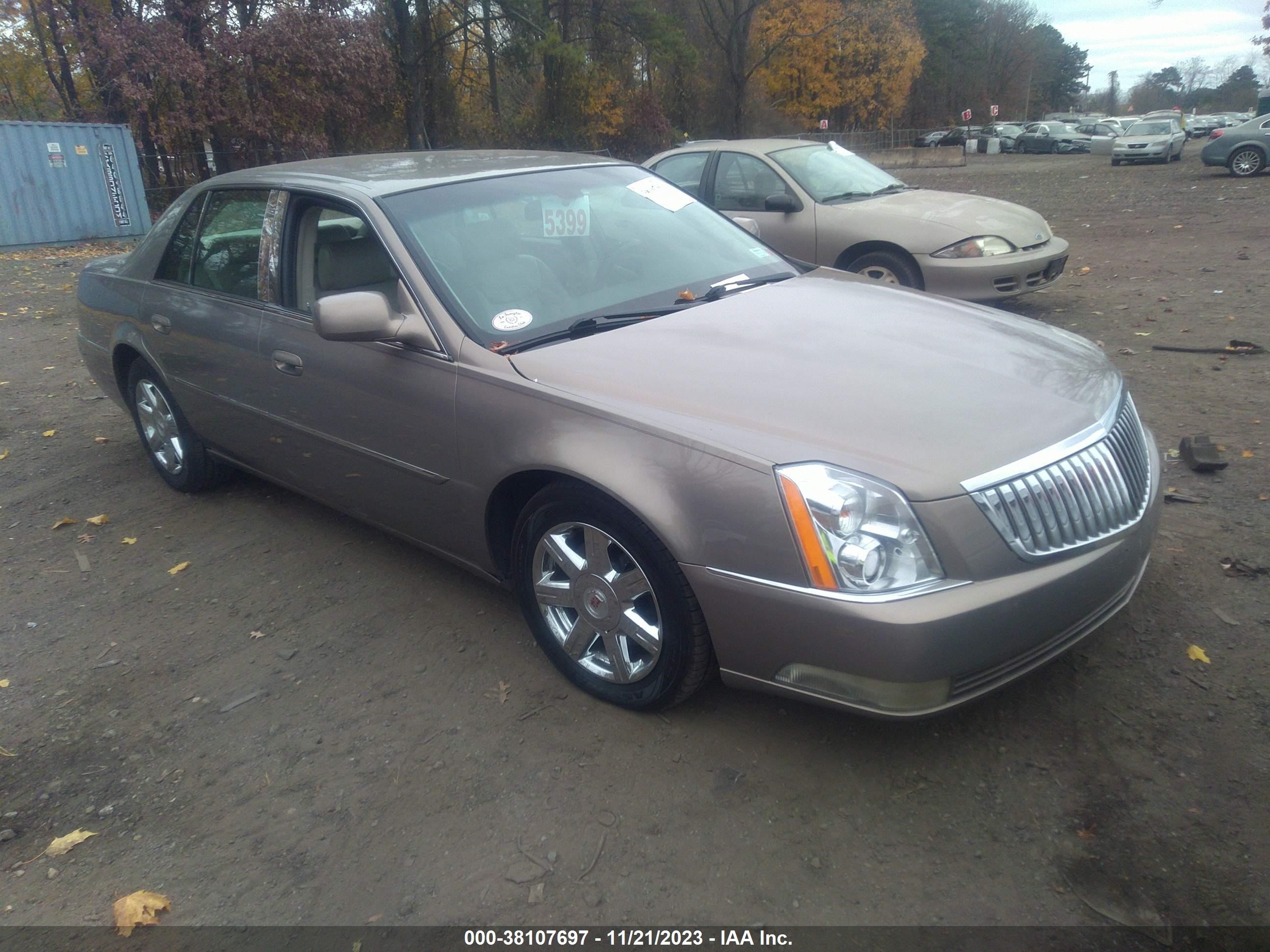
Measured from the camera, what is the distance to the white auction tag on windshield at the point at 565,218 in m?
3.81

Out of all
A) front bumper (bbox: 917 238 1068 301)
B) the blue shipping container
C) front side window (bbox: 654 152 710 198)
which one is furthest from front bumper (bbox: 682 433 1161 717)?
the blue shipping container

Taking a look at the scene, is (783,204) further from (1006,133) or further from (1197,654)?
(1006,133)

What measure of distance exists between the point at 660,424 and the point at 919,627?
90cm

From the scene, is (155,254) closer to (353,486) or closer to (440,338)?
(353,486)

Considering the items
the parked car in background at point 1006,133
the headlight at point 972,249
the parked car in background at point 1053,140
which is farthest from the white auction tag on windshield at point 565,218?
the parked car in background at point 1006,133

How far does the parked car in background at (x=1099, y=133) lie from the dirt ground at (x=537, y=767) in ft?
147

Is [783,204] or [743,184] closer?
[783,204]

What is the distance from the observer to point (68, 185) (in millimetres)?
18609

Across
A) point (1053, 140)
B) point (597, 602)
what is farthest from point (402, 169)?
point (1053, 140)

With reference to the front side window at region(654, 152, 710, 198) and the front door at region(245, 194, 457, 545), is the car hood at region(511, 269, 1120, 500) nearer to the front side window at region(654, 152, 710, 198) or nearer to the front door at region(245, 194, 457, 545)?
the front door at region(245, 194, 457, 545)

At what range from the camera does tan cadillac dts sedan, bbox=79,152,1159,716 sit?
2.48 meters

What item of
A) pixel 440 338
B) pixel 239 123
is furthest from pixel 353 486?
pixel 239 123

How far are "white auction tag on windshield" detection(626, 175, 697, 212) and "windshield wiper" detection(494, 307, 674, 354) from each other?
92 centimetres

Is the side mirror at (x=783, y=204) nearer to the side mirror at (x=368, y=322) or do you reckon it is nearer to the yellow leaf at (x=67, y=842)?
the side mirror at (x=368, y=322)
